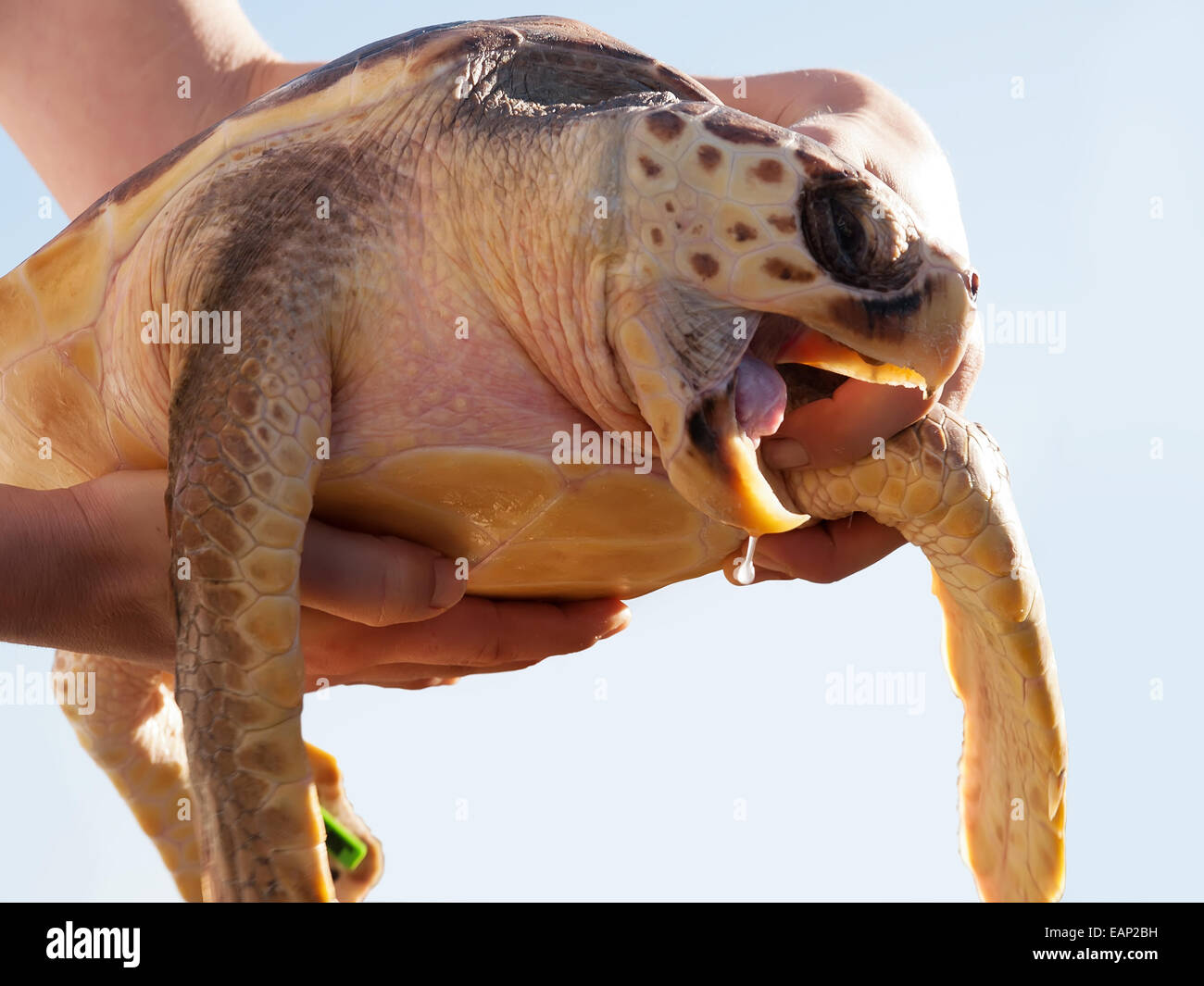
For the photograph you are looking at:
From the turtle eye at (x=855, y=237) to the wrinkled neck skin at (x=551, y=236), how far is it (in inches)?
9.0

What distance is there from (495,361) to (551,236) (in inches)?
7.3

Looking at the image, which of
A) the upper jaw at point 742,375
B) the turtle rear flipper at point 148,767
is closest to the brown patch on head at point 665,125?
the upper jaw at point 742,375

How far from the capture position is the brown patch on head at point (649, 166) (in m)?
1.23

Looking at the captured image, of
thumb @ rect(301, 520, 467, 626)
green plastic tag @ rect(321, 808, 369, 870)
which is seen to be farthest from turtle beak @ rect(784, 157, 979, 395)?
green plastic tag @ rect(321, 808, 369, 870)

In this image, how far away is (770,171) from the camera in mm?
1193

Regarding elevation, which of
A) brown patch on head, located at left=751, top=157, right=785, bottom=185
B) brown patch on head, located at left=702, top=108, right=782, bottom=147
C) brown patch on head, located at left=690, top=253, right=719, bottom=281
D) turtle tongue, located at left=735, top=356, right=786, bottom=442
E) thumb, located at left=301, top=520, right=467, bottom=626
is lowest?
thumb, located at left=301, top=520, right=467, bottom=626

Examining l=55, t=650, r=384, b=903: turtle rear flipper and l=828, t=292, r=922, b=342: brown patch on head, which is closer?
l=828, t=292, r=922, b=342: brown patch on head

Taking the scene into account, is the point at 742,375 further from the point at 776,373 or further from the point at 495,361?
the point at 495,361

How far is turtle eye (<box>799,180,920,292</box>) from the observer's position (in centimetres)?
118

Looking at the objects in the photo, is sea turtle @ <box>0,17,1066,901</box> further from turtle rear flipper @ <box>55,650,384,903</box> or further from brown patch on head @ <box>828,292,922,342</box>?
turtle rear flipper @ <box>55,650,384,903</box>

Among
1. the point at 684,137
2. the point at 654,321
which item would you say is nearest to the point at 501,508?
the point at 654,321

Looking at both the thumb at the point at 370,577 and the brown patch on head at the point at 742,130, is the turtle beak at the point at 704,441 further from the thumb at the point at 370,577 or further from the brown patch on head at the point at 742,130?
the thumb at the point at 370,577

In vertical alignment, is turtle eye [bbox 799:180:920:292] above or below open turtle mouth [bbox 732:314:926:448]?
above

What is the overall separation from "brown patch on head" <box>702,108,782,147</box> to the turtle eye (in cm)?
8
